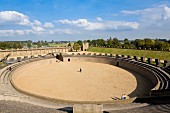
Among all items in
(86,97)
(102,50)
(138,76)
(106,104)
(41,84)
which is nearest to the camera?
(106,104)

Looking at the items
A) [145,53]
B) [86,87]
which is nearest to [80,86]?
[86,87]

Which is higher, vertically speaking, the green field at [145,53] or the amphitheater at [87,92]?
the green field at [145,53]

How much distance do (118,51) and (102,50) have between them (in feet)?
35.3

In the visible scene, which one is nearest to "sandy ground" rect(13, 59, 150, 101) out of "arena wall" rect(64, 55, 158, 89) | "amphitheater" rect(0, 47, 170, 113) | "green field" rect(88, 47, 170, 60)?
"amphitheater" rect(0, 47, 170, 113)

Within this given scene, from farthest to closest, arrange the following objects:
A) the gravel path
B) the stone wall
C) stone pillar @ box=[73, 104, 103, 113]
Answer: the stone wall → the gravel path → stone pillar @ box=[73, 104, 103, 113]

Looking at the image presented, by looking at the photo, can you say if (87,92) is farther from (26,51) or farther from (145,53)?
(26,51)

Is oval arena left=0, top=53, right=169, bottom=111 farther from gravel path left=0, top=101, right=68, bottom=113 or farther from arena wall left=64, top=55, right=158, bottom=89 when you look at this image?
gravel path left=0, top=101, right=68, bottom=113

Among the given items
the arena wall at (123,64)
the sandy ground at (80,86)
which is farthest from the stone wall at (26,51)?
the sandy ground at (80,86)

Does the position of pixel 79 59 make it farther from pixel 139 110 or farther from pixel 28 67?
pixel 139 110

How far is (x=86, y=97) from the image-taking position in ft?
84.6

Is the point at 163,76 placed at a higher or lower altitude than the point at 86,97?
higher

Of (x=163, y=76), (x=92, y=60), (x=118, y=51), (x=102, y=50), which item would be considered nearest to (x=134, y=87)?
(x=163, y=76)

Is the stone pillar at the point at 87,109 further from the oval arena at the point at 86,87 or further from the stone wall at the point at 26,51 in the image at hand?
the stone wall at the point at 26,51

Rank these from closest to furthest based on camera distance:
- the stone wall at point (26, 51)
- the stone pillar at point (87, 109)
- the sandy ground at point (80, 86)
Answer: the stone pillar at point (87, 109), the sandy ground at point (80, 86), the stone wall at point (26, 51)
